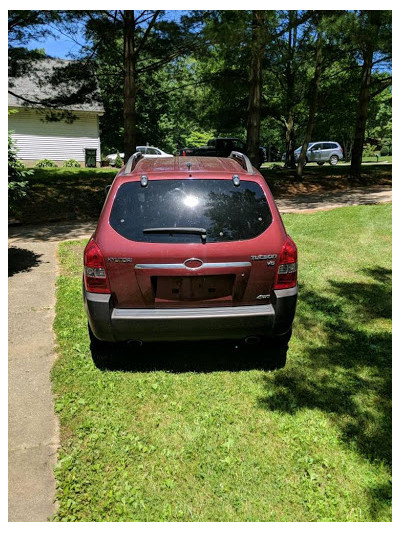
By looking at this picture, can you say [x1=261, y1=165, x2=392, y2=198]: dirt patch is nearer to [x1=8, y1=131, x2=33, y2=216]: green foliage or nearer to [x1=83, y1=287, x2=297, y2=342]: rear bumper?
[x1=8, y1=131, x2=33, y2=216]: green foliage

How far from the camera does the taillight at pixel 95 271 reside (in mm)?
3491

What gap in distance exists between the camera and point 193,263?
11.2 feet

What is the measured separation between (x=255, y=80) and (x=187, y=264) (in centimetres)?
1203

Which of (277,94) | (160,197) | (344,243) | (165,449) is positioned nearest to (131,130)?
(344,243)

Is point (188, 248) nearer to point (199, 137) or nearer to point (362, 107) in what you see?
point (362, 107)

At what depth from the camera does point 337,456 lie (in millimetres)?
2895

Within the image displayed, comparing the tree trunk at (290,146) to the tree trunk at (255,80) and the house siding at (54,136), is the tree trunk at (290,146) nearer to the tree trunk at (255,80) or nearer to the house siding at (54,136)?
the house siding at (54,136)

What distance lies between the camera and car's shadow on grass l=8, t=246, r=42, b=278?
7.17 m

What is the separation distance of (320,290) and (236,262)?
2899 mm

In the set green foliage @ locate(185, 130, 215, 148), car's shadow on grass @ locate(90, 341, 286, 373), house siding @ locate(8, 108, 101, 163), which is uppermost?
green foliage @ locate(185, 130, 215, 148)

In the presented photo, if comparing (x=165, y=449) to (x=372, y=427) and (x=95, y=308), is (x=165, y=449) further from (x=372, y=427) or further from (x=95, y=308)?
(x=372, y=427)

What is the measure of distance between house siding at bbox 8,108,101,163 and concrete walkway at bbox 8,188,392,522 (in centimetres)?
2296

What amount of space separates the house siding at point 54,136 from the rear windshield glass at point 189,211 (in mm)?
28426

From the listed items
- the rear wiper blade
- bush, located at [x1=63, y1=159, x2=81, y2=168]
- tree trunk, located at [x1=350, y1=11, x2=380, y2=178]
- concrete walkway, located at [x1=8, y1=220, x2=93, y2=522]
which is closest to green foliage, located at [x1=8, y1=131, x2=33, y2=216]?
concrete walkway, located at [x1=8, y1=220, x2=93, y2=522]
